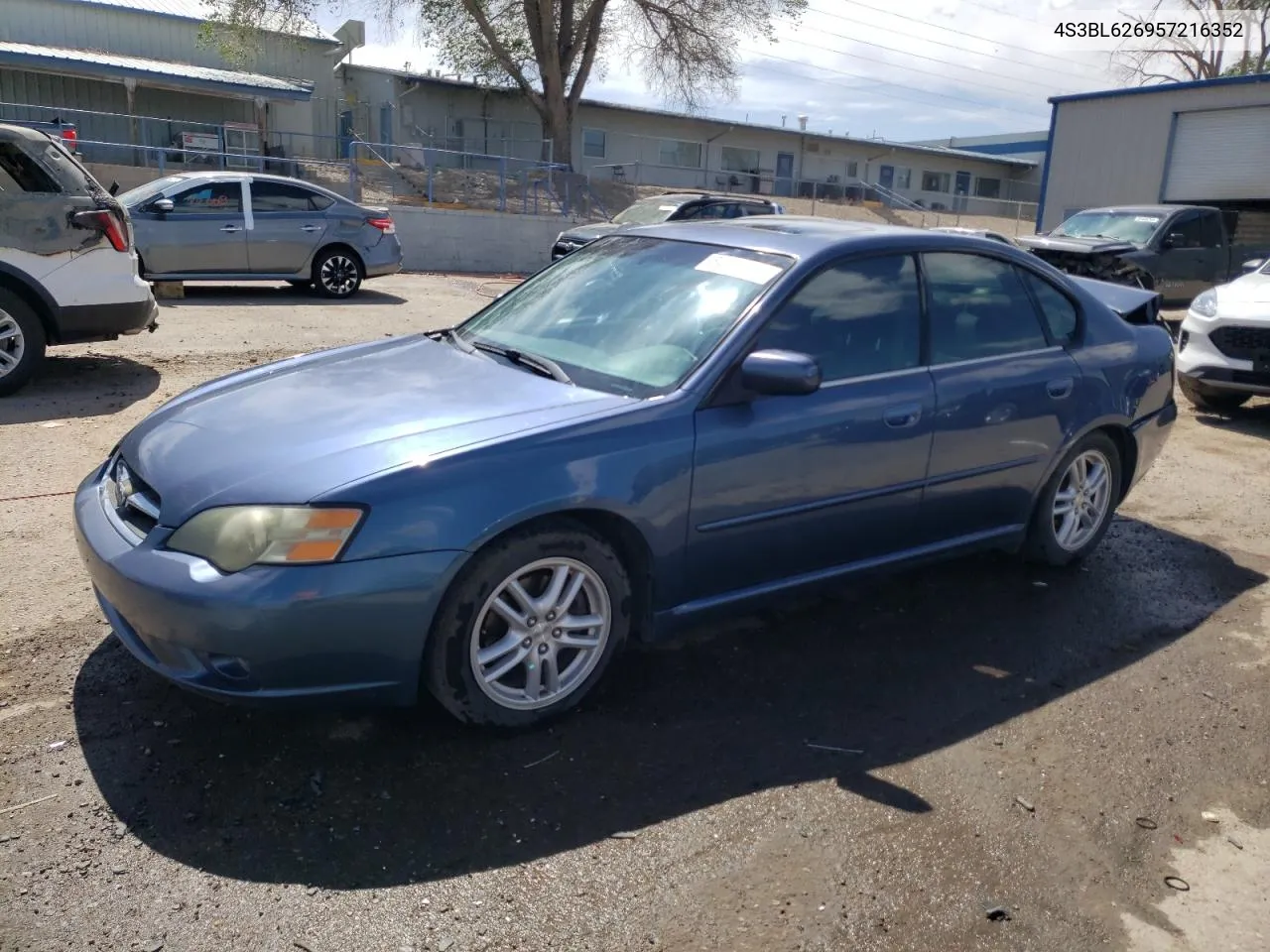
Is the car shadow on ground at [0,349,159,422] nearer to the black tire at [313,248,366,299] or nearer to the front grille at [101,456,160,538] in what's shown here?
the front grille at [101,456,160,538]

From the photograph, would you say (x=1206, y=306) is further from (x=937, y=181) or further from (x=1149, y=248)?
(x=937, y=181)

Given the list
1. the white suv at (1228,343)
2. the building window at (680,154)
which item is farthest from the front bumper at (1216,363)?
the building window at (680,154)

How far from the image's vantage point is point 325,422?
3250 millimetres

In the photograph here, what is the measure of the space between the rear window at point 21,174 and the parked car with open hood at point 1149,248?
1107 cm

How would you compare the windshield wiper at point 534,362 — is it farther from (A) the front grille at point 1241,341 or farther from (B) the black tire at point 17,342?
(A) the front grille at point 1241,341

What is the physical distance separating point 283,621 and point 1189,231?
49.4 ft

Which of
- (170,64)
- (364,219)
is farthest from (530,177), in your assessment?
(170,64)

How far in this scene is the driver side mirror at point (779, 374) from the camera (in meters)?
3.37

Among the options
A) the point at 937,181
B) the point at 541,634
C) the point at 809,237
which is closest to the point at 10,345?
the point at 541,634

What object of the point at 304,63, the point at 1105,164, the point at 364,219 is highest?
the point at 304,63

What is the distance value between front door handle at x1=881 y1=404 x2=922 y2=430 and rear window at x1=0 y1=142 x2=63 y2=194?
6326 mm

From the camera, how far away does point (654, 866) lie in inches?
106

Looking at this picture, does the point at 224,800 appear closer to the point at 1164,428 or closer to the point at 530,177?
the point at 1164,428

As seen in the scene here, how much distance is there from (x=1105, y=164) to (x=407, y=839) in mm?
26863
